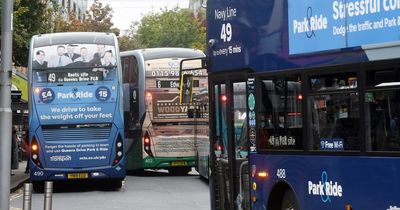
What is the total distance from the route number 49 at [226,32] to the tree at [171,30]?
59.4 m

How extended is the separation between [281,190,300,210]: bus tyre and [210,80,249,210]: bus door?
908 mm

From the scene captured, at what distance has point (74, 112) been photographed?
1948cm

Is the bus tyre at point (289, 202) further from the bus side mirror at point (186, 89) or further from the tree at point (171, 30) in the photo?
the tree at point (171, 30)

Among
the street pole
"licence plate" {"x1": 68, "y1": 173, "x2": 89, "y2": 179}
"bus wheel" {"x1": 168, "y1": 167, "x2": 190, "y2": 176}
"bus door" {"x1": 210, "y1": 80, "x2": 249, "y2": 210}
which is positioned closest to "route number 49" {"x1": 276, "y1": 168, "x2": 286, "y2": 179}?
"bus door" {"x1": 210, "y1": 80, "x2": 249, "y2": 210}

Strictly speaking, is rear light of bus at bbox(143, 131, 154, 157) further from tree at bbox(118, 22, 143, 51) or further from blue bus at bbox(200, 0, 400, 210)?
tree at bbox(118, 22, 143, 51)

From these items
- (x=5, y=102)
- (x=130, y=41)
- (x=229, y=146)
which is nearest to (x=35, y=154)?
(x=5, y=102)

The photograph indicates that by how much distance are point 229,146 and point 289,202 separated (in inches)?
71.0

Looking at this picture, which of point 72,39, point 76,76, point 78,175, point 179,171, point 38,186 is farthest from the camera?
point 179,171

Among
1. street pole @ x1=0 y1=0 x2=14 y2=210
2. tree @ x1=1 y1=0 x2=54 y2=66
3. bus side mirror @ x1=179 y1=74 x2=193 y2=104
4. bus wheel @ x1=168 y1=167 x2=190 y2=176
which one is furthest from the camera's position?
bus wheel @ x1=168 y1=167 x2=190 y2=176

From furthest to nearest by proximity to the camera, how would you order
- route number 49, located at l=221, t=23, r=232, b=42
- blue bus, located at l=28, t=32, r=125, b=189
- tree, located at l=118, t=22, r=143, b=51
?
tree, located at l=118, t=22, r=143, b=51, blue bus, located at l=28, t=32, r=125, b=189, route number 49, located at l=221, t=23, r=232, b=42

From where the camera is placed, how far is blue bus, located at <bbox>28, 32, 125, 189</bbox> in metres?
19.2

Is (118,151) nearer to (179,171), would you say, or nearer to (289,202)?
(179,171)

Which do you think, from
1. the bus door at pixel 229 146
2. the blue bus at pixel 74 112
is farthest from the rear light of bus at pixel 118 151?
the bus door at pixel 229 146

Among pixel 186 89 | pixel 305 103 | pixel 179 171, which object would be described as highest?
pixel 186 89
